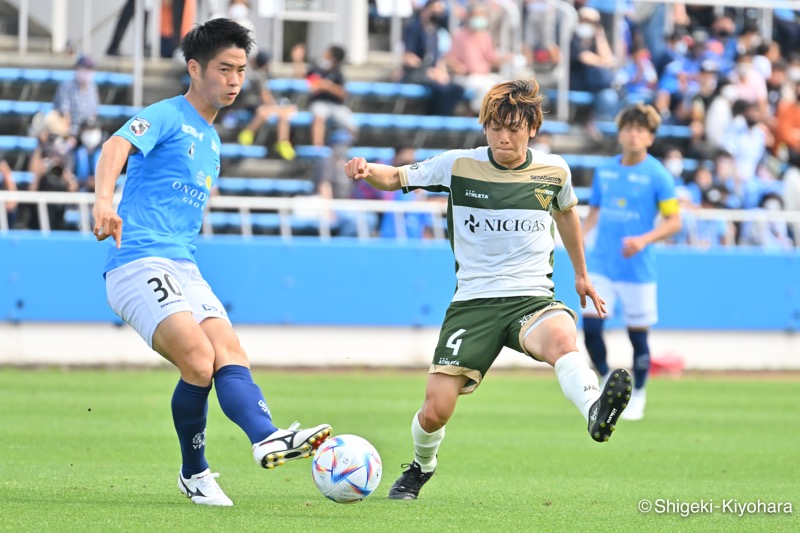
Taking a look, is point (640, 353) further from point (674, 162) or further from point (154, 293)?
point (674, 162)

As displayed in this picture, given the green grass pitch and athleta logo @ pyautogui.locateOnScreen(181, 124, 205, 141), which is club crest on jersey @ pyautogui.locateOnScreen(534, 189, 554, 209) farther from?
athleta logo @ pyautogui.locateOnScreen(181, 124, 205, 141)

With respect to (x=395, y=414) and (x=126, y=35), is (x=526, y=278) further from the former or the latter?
(x=126, y=35)

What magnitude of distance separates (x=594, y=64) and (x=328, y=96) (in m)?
5.28

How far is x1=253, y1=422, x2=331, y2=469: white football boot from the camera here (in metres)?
6.47

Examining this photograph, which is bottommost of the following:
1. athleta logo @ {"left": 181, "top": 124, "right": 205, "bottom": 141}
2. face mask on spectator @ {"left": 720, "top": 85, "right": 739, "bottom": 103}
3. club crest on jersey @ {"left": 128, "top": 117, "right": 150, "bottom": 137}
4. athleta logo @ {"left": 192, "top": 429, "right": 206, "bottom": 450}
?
athleta logo @ {"left": 192, "top": 429, "right": 206, "bottom": 450}

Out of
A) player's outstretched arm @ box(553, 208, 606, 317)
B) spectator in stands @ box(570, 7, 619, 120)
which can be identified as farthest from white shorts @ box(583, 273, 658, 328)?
spectator in stands @ box(570, 7, 619, 120)

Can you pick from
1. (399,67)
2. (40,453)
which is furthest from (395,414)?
(399,67)

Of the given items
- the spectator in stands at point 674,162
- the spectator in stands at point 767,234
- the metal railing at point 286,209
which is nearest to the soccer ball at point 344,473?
the metal railing at point 286,209

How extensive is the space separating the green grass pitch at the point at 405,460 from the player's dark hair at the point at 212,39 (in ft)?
7.31

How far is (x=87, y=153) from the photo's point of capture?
1848 cm

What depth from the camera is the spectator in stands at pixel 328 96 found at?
70.6 ft

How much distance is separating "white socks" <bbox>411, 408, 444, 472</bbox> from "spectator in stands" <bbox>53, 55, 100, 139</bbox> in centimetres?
1310

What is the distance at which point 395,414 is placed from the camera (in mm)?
12766

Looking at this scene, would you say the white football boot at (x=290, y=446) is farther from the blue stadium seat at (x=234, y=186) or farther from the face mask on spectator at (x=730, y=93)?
the face mask on spectator at (x=730, y=93)
